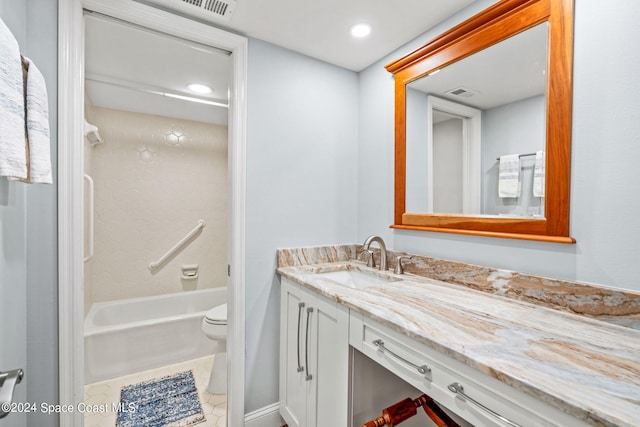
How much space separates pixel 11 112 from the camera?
76 cm

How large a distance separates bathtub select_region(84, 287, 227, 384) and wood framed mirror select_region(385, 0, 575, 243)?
79.8 inches

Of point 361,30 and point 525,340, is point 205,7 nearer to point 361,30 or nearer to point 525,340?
point 361,30

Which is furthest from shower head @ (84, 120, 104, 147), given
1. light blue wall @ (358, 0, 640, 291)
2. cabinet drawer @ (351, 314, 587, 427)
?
light blue wall @ (358, 0, 640, 291)

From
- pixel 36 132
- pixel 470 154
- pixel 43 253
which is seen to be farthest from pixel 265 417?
pixel 470 154

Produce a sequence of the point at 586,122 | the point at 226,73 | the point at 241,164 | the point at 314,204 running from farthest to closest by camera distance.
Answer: the point at 226,73, the point at 314,204, the point at 241,164, the point at 586,122

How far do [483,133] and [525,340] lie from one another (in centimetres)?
93

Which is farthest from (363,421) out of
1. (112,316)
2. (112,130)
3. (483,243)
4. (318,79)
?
(112,130)

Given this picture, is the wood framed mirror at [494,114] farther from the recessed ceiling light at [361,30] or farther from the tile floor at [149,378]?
the tile floor at [149,378]

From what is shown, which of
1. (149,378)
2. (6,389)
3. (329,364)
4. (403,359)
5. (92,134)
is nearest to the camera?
(6,389)

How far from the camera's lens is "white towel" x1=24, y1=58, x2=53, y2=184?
87 centimetres

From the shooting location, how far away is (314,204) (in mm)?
1890

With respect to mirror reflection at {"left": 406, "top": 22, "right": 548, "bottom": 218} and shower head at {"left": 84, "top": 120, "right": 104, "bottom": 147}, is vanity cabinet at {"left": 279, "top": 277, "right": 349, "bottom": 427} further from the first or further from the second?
shower head at {"left": 84, "top": 120, "right": 104, "bottom": 147}

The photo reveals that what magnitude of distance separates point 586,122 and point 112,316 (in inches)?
142

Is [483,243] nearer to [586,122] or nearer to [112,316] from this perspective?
[586,122]
